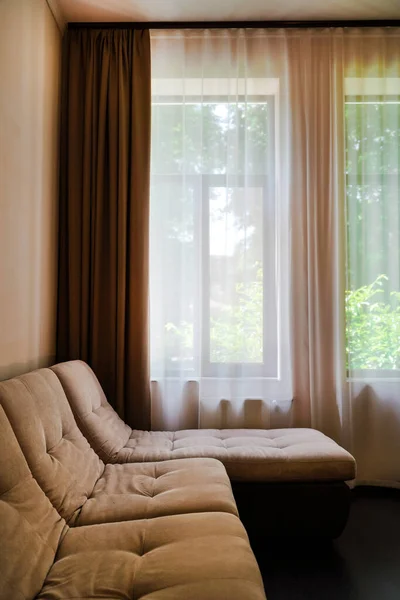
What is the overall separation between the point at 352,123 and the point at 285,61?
60 centimetres

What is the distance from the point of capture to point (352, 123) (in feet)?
9.56

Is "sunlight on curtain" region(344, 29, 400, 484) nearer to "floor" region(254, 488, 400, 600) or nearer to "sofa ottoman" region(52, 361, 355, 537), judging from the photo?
"floor" region(254, 488, 400, 600)

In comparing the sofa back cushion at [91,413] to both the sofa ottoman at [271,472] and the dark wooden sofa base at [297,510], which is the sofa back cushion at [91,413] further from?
the dark wooden sofa base at [297,510]

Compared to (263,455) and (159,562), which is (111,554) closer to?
(159,562)

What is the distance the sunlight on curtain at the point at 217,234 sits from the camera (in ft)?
9.29

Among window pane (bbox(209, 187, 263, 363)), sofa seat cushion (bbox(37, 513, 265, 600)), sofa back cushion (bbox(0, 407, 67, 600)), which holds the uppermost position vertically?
window pane (bbox(209, 187, 263, 363))

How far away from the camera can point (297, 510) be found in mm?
2074

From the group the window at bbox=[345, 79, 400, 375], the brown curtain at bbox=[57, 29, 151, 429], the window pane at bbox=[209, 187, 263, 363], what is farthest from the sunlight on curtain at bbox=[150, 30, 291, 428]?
the window at bbox=[345, 79, 400, 375]

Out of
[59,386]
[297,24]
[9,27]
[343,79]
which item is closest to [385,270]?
[343,79]

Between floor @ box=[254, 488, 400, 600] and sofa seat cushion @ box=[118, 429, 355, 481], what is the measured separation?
319 mm

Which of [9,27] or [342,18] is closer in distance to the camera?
[9,27]

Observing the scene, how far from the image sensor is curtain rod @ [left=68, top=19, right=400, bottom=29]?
289cm

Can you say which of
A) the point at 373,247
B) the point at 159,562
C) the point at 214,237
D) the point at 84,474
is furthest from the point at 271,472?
the point at 373,247

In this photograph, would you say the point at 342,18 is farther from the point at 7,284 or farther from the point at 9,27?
the point at 7,284
